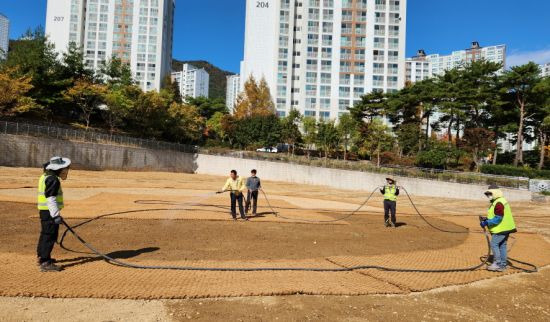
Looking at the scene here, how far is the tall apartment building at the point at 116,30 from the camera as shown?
88812mm

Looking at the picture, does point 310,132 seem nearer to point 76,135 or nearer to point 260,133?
point 260,133

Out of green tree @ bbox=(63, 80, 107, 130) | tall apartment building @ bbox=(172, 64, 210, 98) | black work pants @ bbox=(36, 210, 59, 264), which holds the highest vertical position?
tall apartment building @ bbox=(172, 64, 210, 98)

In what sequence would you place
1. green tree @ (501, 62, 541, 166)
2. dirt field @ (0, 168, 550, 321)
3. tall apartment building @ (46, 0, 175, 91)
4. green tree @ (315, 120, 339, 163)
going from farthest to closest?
tall apartment building @ (46, 0, 175, 91), green tree @ (315, 120, 339, 163), green tree @ (501, 62, 541, 166), dirt field @ (0, 168, 550, 321)

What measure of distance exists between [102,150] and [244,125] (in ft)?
75.2

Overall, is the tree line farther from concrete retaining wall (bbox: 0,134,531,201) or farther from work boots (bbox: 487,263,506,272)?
work boots (bbox: 487,263,506,272)

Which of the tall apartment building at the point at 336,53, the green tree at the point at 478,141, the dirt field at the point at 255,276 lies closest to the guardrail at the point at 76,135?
the dirt field at the point at 255,276

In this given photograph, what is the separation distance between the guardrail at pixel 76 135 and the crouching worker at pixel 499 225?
35705mm

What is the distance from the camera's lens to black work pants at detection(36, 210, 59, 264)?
6.81 meters

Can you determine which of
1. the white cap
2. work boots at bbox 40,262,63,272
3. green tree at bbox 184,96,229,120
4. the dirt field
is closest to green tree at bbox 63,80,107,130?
the dirt field

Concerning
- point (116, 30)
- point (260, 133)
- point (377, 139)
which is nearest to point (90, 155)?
point (260, 133)

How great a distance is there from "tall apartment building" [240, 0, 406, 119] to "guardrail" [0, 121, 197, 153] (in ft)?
123

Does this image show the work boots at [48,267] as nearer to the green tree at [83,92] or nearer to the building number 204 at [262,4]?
the green tree at [83,92]

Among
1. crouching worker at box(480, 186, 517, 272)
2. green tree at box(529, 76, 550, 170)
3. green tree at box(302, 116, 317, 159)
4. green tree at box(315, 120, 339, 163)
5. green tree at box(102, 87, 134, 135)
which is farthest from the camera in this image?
green tree at box(302, 116, 317, 159)

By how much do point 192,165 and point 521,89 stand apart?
133 ft
